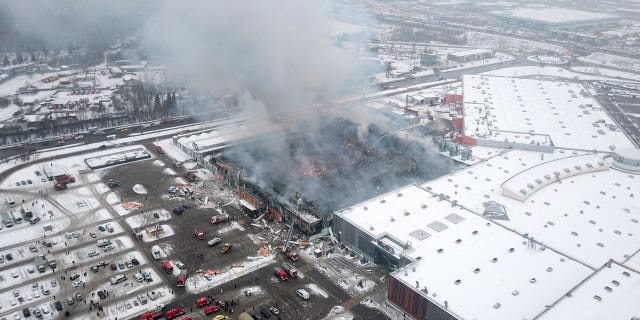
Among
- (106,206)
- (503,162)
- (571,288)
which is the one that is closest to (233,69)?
(106,206)

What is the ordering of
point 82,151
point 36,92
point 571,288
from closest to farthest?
point 571,288 < point 82,151 < point 36,92

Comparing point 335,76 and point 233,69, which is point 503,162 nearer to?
point 335,76

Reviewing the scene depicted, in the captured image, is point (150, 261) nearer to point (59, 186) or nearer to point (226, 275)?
point (226, 275)

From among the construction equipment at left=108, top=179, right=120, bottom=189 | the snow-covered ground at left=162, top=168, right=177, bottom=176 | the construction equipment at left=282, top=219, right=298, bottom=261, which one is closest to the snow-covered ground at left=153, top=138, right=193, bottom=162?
Result: the snow-covered ground at left=162, top=168, right=177, bottom=176

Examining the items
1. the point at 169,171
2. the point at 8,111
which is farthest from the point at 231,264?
the point at 8,111

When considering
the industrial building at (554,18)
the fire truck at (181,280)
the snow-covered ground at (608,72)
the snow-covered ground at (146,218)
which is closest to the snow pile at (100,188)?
the snow-covered ground at (146,218)

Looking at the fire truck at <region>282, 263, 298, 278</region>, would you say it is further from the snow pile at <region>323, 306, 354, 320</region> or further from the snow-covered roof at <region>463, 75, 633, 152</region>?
the snow-covered roof at <region>463, 75, 633, 152</region>
